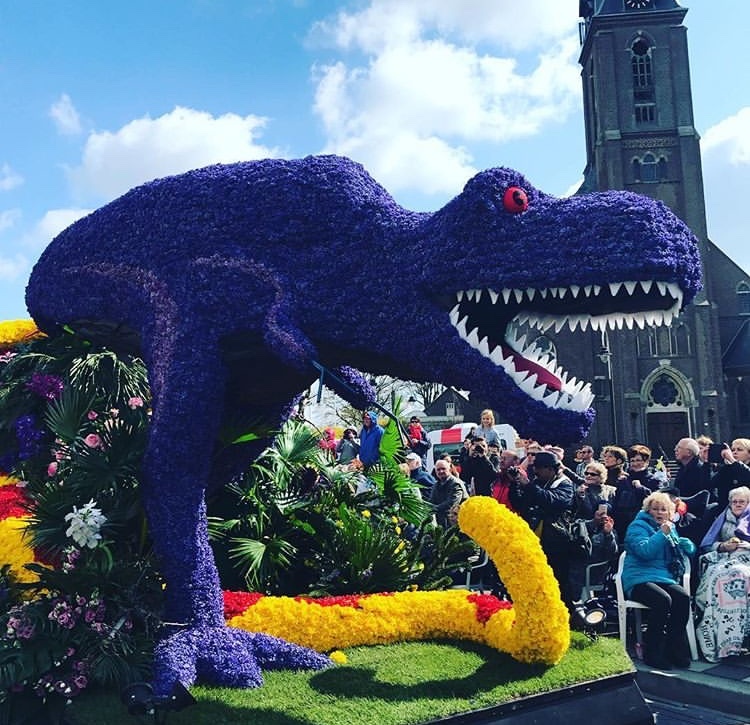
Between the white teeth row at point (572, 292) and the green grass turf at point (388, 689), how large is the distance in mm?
2357

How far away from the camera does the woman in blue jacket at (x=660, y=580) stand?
6.67 meters

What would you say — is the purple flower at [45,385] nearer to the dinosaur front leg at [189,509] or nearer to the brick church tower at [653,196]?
the dinosaur front leg at [189,509]

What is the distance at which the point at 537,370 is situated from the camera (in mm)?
4652

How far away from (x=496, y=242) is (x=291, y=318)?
1362 millimetres

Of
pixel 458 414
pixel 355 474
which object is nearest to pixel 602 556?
pixel 355 474

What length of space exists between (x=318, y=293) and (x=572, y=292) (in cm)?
158

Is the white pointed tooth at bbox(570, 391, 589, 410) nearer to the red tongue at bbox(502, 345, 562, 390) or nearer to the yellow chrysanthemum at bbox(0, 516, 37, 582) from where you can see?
the red tongue at bbox(502, 345, 562, 390)

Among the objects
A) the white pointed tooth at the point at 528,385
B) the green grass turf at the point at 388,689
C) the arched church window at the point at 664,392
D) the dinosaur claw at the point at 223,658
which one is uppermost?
the arched church window at the point at 664,392

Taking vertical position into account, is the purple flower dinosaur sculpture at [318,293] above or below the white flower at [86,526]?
above

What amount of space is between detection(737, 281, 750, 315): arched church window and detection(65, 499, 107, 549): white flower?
40438 mm

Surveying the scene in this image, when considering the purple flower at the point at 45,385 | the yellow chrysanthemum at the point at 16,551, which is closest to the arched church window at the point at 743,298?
the purple flower at the point at 45,385

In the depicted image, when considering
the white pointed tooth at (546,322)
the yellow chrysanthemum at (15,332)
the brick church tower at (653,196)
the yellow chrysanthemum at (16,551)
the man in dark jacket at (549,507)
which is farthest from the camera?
the brick church tower at (653,196)

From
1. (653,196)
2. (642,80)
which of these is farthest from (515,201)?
(642,80)

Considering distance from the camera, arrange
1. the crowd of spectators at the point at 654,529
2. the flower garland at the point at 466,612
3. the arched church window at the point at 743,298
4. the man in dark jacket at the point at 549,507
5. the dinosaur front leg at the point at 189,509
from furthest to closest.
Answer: the arched church window at the point at 743,298 < the crowd of spectators at the point at 654,529 < the man in dark jacket at the point at 549,507 < the flower garland at the point at 466,612 < the dinosaur front leg at the point at 189,509
